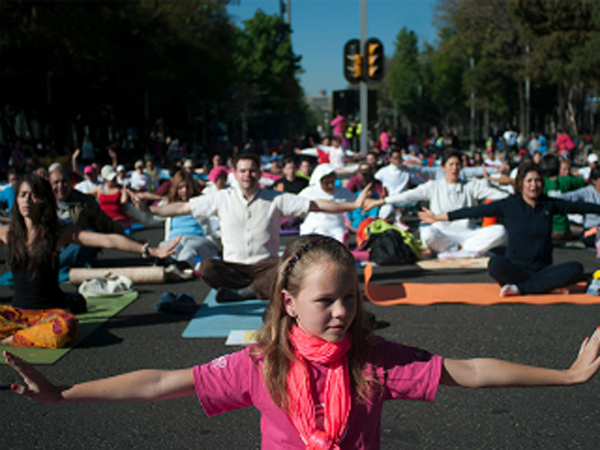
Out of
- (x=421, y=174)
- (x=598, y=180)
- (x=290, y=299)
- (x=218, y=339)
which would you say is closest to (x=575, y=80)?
(x=421, y=174)

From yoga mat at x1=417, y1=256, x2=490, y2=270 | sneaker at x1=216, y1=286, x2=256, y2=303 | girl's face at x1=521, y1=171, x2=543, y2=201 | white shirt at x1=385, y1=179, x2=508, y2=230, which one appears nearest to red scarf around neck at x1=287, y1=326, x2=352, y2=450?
sneaker at x1=216, y1=286, x2=256, y2=303

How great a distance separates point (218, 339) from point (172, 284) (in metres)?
3.09

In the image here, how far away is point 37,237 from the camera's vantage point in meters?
6.05

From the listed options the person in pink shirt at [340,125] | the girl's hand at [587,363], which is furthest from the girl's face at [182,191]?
the person in pink shirt at [340,125]

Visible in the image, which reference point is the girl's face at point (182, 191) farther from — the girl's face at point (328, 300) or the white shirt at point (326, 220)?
the girl's face at point (328, 300)

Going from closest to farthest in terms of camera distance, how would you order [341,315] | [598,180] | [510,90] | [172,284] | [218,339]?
[341,315] → [218,339] → [172,284] → [598,180] → [510,90]

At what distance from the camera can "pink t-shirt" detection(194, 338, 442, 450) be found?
237 cm

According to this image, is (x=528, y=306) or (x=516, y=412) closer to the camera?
(x=516, y=412)

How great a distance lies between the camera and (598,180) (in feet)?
36.8

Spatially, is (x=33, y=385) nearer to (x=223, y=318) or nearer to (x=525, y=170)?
(x=223, y=318)

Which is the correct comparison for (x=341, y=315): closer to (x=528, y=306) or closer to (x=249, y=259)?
(x=249, y=259)

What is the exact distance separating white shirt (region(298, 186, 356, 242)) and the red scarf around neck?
7.29 metres

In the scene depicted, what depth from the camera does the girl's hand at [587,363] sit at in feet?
7.96

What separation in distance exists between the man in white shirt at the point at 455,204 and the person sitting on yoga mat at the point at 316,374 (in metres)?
7.60
